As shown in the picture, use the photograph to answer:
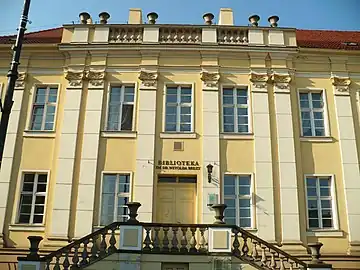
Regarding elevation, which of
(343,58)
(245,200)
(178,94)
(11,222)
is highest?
(343,58)

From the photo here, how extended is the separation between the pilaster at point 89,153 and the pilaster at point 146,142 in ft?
4.76

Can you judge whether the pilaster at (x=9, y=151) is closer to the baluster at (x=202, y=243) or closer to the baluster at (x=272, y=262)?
the baluster at (x=202, y=243)

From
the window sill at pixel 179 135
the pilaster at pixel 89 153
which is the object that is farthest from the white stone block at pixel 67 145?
the window sill at pixel 179 135

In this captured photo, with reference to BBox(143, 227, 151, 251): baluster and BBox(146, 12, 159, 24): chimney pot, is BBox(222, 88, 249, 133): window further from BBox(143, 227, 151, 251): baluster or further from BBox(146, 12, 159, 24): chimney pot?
BBox(143, 227, 151, 251): baluster

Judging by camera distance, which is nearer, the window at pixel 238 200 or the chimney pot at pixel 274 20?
the window at pixel 238 200

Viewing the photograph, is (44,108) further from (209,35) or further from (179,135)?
(209,35)

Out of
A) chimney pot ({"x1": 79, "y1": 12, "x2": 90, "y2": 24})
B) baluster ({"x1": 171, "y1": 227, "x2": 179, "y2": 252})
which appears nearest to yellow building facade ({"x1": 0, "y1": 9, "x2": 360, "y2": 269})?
chimney pot ({"x1": 79, "y1": 12, "x2": 90, "y2": 24})

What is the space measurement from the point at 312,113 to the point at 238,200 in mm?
4408

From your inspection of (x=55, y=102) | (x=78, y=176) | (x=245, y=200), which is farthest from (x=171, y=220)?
(x=55, y=102)

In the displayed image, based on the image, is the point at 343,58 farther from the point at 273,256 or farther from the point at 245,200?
the point at 273,256

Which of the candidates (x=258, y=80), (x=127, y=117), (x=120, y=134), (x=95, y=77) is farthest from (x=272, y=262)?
(x=95, y=77)

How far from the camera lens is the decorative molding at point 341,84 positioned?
16.2m

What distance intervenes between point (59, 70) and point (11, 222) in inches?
228

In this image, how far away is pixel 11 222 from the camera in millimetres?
14609
